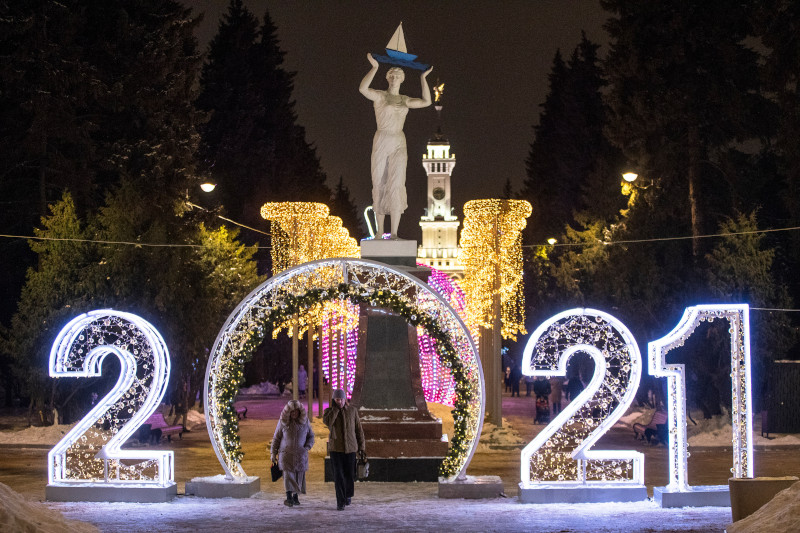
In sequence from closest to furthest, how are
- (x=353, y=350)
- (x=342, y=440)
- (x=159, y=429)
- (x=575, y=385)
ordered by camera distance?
(x=342, y=440) → (x=159, y=429) → (x=353, y=350) → (x=575, y=385)

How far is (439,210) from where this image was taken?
107812 millimetres

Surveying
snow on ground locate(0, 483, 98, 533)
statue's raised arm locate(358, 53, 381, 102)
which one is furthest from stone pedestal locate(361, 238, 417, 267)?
snow on ground locate(0, 483, 98, 533)

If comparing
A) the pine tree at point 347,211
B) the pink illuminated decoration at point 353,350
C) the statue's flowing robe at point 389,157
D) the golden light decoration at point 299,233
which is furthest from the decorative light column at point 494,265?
the pine tree at point 347,211

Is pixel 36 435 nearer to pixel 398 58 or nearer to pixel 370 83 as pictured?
pixel 370 83

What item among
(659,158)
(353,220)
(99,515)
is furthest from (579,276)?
(353,220)

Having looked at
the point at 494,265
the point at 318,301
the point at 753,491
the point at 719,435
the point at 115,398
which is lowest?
the point at 719,435

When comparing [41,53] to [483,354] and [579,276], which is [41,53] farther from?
[579,276]

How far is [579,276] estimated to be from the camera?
34.9m

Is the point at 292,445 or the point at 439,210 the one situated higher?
the point at 439,210

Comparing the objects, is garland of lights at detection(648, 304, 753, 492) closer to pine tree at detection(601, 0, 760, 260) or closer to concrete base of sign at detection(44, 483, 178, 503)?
concrete base of sign at detection(44, 483, 178, 503)

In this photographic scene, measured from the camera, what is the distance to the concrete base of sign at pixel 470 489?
45.4 feet

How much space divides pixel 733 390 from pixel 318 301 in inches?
226

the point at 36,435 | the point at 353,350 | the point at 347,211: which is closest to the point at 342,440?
the point at 36,435

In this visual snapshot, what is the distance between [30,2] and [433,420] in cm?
1707
